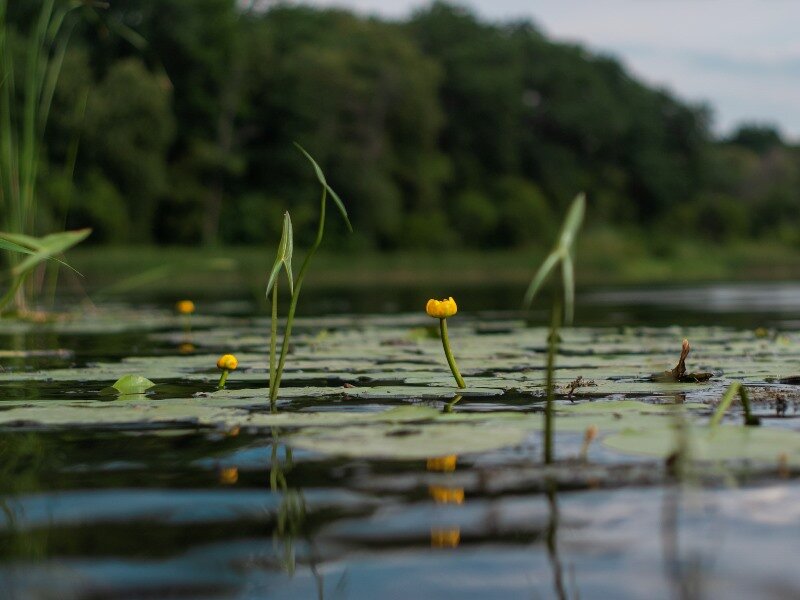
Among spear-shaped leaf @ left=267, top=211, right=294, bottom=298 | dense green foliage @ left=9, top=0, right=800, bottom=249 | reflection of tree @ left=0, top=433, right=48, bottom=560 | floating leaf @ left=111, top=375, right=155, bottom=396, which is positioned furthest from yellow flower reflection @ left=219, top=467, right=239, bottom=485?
dense green foliage @ left=9, top=0, right=800, bottom=249

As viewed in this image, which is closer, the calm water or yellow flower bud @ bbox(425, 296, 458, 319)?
the calm water

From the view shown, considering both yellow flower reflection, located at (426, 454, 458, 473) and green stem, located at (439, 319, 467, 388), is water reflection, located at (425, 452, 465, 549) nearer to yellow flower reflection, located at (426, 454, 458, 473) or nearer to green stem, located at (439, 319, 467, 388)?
yellow flower reflection, located at (426, 454, 458, 473)

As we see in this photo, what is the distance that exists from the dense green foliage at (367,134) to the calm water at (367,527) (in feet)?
69.8

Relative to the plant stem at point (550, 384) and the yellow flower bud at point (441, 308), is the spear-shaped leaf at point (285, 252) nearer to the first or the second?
the yellow flower bud at point (441, 308)

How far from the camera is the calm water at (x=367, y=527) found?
51.8 inches

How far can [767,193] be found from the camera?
6231 centimetres

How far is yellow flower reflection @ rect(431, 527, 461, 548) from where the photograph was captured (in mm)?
1470

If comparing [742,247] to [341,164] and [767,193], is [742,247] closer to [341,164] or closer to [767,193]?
[341,164]

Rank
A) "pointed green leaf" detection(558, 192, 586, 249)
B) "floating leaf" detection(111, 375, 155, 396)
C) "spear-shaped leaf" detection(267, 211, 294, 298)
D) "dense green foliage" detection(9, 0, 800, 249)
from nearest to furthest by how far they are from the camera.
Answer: "pointed green leaf" detection(558, 192, 586, 249)
"spear-shaped leaf" detection(267, 211, 294, 298)
"floating leaf" detection(111, 375, 155, 396)
"dense green foliage" detection(9, 0, 800, 249)

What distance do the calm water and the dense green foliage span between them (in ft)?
69.8

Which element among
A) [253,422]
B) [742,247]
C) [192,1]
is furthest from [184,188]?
[253,422]

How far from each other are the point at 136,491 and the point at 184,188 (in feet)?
117

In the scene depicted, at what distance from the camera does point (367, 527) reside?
1.57 meters

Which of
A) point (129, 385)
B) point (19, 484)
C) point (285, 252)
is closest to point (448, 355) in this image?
point (285, 252)
